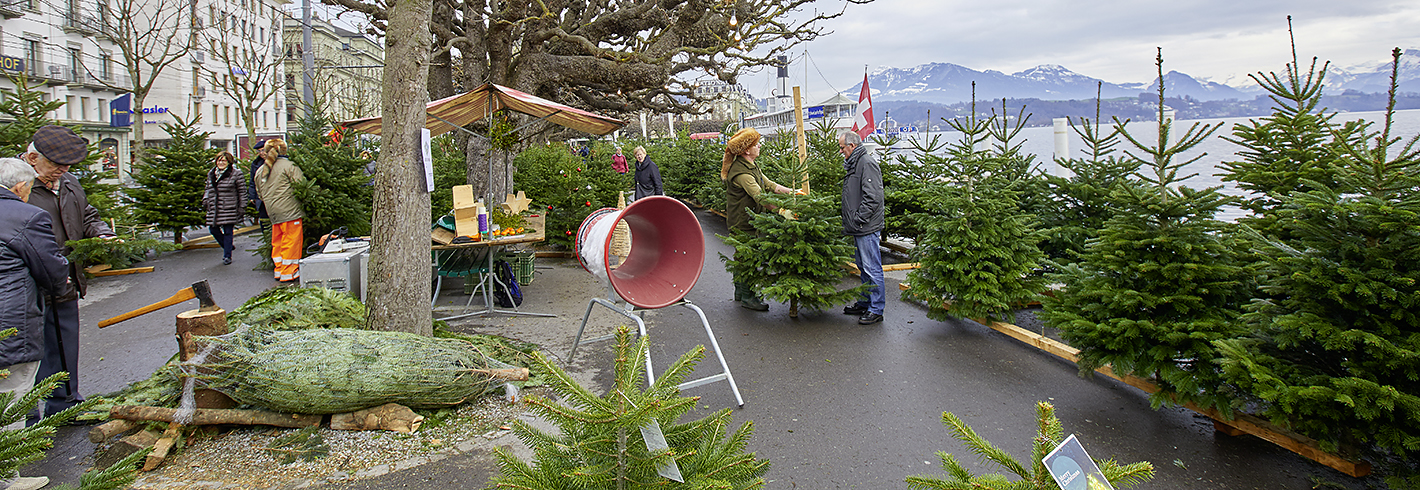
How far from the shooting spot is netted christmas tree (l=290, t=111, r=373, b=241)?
401 inches

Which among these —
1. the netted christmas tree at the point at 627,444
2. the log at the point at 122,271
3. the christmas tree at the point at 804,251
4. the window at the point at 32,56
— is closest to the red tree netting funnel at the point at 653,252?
the christmas tree at the point at 804,251

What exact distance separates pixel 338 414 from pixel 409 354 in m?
0.50

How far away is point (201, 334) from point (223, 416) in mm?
479

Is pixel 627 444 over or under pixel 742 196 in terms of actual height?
under

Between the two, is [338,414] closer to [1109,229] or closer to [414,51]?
[414,51]

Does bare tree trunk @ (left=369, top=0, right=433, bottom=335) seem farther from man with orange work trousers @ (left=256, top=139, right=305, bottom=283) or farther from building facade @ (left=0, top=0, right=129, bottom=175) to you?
building facade @ (left=0, top=0, right=129, bottom=175)

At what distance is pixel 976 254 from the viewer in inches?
263

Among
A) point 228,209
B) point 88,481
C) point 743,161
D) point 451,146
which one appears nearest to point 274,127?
point 451,146

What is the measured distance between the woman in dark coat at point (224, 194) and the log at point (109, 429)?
8016mm

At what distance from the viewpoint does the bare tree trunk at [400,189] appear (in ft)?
17.7

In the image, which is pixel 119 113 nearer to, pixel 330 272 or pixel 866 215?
pixel 330 272

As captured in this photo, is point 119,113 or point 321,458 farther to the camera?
point 119,113

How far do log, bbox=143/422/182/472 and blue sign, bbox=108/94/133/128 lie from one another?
48.8 m

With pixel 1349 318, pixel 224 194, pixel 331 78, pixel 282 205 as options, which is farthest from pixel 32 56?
pixel 1349 318
